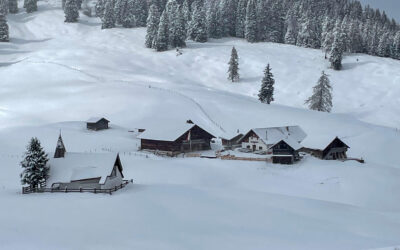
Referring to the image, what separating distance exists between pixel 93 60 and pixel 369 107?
241ft

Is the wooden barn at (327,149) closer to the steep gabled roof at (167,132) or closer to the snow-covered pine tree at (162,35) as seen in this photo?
Answer: the steep gabled roof at (167,132)

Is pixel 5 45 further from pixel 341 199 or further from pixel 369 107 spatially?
pixel 341 199

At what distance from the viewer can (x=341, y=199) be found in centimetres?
3728

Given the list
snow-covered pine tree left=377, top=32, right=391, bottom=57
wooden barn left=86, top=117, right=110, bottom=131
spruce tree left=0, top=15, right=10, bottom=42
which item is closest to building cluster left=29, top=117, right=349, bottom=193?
wooden barn left=86, top=117, right=110, bottom=131

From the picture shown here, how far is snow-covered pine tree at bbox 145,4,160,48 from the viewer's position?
11825cm

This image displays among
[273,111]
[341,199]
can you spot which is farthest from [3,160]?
[273,111]

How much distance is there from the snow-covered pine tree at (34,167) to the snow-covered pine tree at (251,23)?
10743 centimetres

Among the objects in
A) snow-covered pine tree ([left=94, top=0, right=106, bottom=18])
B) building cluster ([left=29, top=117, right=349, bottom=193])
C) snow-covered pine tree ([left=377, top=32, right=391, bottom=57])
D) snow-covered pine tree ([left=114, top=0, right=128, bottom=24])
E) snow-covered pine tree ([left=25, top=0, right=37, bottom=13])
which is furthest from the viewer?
snow-covered pine tree ([left=25, top=0, right=37, bottom=13])

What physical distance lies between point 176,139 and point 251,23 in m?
86.7

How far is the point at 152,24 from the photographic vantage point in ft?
395

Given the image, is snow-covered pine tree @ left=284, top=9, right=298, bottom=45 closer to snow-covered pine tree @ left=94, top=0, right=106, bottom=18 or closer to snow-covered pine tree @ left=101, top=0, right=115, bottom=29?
snow-covered pine tree @ left=101, top=0, right=115, bottom=29

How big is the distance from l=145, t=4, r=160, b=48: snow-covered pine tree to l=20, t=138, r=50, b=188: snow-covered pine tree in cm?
9196

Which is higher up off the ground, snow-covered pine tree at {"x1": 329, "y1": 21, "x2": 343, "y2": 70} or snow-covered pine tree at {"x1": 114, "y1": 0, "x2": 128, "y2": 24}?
snow-covered pine tree at {"x1": 114, "y1": 0, "x2": 128, "y2": 24}

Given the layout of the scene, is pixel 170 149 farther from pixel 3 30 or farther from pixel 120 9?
pixel 120 9
